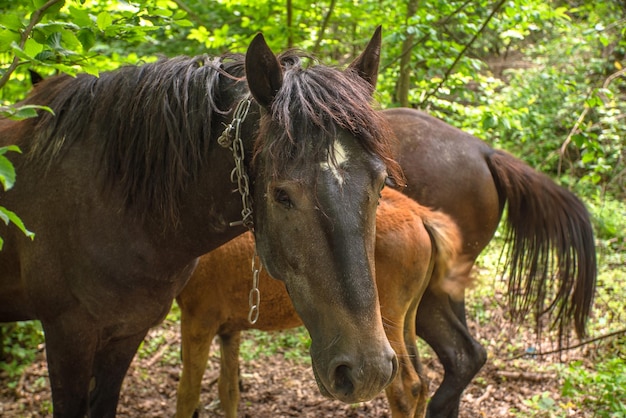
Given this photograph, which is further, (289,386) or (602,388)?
(289,386)

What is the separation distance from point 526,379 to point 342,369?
379 centimetres

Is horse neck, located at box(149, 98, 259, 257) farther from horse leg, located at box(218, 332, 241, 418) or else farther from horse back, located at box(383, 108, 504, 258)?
horse back, located at box(383, 108, 504, 258)

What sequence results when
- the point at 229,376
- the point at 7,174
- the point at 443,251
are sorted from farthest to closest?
1. the point at 229,376
2. the point at 443,251
3. the point at 7,174

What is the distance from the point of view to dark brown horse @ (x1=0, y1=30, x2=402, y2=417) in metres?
1.93

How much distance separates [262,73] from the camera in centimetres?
207

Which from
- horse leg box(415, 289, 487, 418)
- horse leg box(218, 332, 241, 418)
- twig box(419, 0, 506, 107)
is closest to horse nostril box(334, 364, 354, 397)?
horse leg box(415, 289, 487, 418)

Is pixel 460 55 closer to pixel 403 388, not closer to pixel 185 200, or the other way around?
pixel 403 388

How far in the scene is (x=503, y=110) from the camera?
5.72 metres

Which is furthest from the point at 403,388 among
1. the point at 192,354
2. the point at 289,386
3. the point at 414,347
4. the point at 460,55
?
the point at 460,55

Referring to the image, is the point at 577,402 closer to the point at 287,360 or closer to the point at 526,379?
the point at 526,379

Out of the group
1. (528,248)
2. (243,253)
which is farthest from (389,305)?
(528,248)

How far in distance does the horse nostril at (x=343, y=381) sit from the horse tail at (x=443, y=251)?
6.62ft

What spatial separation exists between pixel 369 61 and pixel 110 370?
192 centimetres

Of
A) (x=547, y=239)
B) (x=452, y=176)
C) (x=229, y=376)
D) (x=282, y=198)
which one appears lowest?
(x=229, y=376)
